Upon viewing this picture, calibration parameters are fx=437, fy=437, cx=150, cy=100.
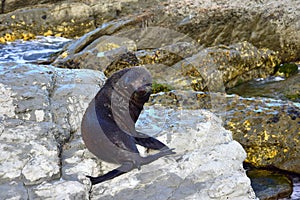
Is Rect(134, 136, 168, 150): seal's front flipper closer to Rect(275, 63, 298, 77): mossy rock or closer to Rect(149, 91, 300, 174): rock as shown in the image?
Rect(149, 91, 300, 174): rock

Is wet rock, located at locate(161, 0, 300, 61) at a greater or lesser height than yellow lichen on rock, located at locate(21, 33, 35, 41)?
greater

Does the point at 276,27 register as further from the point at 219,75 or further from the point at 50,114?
the point at 50,114

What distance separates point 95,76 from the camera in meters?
4.54

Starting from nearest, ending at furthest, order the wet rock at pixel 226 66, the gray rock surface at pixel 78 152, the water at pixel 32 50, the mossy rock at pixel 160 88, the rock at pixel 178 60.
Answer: the gray rock surface at pixel 78 152 < the mossy rock at pixel 160 88 < the rock at pixel 178 60 < the wet rock at pixel 226 66 < the water at pixel 32 50

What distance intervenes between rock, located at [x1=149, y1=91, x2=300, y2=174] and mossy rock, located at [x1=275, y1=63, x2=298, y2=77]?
15.0 feet

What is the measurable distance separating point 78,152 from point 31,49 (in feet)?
37.4

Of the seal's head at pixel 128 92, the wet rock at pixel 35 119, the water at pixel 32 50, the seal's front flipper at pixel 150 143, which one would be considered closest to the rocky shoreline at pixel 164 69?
the wet rock at pixel 35 119

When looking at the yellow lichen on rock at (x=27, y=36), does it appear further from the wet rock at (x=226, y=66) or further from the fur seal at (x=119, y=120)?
the fur seal at (x=119, y=120)

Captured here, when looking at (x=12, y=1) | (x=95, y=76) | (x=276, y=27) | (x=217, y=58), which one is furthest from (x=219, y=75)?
(x=12, y=1)

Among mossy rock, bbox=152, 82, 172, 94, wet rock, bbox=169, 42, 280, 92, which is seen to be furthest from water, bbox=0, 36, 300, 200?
mossy rock, bbox=152, 82, 172, 94

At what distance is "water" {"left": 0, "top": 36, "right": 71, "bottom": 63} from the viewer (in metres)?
Result: 13.1

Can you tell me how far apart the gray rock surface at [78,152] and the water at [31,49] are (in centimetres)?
890

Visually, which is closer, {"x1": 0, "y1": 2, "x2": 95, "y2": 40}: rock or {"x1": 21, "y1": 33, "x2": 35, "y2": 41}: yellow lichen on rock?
{"x1": 21, "y1": 33, "x2": 35, "y2": 41}: yellow lichen on rock

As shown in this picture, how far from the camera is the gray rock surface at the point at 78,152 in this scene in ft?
9.77
